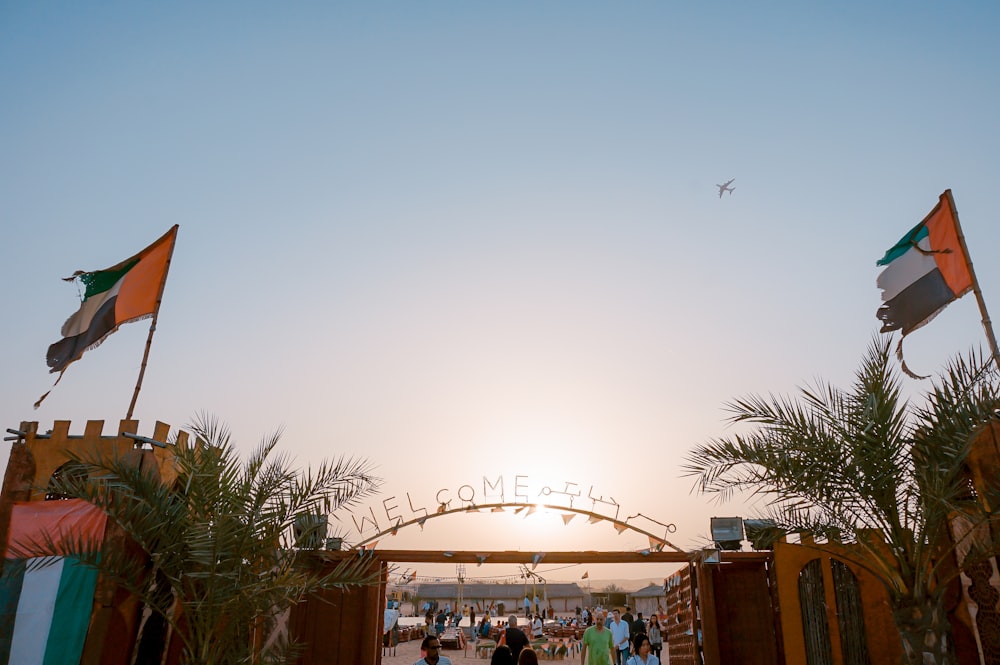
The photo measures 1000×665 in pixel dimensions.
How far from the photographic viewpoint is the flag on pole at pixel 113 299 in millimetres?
11477

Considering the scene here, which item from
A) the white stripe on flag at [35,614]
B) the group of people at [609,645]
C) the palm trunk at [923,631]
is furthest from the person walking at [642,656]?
the white stripe on flag at [35,614]

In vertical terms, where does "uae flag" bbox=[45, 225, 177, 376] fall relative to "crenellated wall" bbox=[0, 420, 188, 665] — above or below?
above

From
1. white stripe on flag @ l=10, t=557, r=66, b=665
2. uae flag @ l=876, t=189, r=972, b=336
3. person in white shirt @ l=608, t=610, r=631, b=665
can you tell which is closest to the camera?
white stripe on flag @ l=10, t=557, r=66, b=665

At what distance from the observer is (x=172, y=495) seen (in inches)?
323

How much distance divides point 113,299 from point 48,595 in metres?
5.02

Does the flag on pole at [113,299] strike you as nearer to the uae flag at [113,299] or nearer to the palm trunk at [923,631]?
the uae flag at [113,299]

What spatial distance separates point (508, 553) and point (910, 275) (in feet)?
25.0

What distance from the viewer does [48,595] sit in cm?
856

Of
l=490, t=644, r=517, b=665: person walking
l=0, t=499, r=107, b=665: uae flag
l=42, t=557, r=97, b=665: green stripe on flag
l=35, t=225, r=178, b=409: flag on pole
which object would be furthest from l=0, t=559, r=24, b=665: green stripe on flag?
l=490, t=644, r=517, b=665: person walking

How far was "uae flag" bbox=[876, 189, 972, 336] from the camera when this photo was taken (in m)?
9.48

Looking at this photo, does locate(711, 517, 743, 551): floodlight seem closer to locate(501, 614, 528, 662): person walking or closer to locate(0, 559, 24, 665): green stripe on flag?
locate(501, 614, 528, 662): person walking

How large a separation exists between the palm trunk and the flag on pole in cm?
1075

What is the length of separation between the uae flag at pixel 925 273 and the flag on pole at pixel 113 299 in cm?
1103

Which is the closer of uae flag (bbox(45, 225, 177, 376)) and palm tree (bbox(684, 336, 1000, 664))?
palm tree (bbox(684, 336, 1000, 664))
